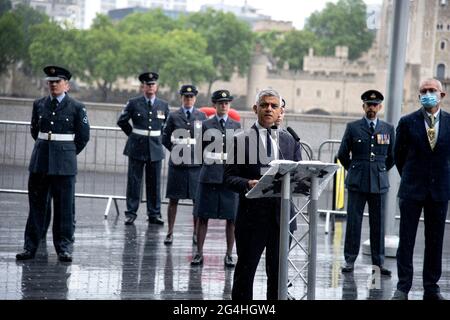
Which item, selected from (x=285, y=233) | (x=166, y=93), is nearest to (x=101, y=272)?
(x=285, y=233)

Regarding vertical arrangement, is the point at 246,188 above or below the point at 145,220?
above

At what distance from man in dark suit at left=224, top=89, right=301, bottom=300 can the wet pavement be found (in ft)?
5.21

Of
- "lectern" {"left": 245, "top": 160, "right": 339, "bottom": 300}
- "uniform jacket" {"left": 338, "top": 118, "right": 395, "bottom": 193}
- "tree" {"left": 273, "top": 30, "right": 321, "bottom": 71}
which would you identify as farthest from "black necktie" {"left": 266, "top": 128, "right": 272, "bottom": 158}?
"tree" {"left": 273, "top": 30, "right": 321, "bottom": 71}

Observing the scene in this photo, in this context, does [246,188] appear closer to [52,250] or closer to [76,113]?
[76,113]

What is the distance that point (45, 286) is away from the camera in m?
8.47

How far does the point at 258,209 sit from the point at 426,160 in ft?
7.17

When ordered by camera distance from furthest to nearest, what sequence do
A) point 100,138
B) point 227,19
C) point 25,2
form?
point 227,19, point 25,2, point 100,138

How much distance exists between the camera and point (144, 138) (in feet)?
41.4

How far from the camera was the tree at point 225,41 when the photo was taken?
12269 centimetres

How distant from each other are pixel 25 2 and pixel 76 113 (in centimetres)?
9248

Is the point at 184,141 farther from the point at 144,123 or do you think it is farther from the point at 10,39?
the point at 10,39

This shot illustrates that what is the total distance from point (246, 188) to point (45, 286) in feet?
8.11

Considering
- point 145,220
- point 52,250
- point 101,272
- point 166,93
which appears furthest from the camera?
point 166,93
